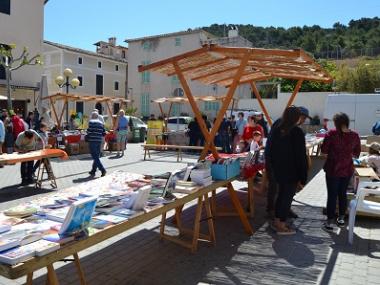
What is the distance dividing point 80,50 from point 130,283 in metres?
38.9

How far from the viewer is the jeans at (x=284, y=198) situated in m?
5.42

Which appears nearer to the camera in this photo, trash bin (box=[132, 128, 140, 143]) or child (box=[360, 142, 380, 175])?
child (box=[360, 142, 380, 175])

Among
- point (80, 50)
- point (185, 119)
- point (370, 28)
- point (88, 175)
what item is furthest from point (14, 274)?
point (370, 28)

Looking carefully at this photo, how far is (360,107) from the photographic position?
17.9m

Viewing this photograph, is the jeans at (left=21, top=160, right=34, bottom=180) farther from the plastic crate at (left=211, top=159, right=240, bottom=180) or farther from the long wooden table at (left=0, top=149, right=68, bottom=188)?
the plastic crate at (left=211, top=159, right=240, bottom=180)

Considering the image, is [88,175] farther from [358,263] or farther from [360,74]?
[360,74]

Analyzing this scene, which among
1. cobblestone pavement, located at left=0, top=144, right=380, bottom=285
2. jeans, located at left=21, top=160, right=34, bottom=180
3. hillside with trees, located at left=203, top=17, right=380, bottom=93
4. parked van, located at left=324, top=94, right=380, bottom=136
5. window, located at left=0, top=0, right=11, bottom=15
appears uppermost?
hillside with trees, located at left=203, top=17, right=380, bottom=93

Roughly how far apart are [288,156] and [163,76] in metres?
34.6

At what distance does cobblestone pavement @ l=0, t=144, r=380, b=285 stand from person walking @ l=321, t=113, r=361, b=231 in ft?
1.98

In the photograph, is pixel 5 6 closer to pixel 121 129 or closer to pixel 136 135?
pixel 136 135

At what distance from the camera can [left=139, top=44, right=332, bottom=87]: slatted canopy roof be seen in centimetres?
497

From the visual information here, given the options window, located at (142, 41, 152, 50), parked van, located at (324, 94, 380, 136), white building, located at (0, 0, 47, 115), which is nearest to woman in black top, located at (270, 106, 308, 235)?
parked van, located at (324, 94, 380, 136)

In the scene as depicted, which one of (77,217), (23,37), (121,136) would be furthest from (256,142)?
(23,37)

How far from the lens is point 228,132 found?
1523 cm
